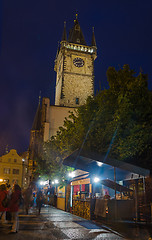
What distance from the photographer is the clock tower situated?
4321 centimetres

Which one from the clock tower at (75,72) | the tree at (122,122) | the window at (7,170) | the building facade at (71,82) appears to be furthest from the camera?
the window at (7,170)

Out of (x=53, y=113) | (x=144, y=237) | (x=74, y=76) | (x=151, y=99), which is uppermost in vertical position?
(x=74, y=76)

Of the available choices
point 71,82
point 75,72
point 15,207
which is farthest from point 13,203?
point 75,72

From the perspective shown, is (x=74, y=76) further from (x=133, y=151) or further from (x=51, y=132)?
(x=133, y=151)

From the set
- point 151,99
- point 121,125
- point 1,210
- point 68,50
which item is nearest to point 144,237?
point 1,210

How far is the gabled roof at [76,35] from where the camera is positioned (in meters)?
49.1

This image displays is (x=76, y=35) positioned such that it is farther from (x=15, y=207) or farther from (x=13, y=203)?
(x=15, y=207)

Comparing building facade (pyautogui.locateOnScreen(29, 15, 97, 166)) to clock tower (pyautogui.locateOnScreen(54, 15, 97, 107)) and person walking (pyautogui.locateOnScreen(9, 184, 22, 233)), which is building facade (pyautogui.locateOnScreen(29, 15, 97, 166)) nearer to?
clock tower (pyautogui.locateOnScreen(54, 15, 97, 107))

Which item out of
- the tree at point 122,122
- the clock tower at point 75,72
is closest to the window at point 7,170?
the clock tower at point 75,72

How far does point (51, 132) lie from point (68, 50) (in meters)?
18.3

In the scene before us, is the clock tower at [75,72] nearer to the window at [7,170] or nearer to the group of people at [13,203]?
the window at [7,170]

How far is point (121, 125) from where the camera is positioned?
14.7 metres

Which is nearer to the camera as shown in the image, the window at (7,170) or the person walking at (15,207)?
the person walking at (15,207)

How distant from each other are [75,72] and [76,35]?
10.9m
